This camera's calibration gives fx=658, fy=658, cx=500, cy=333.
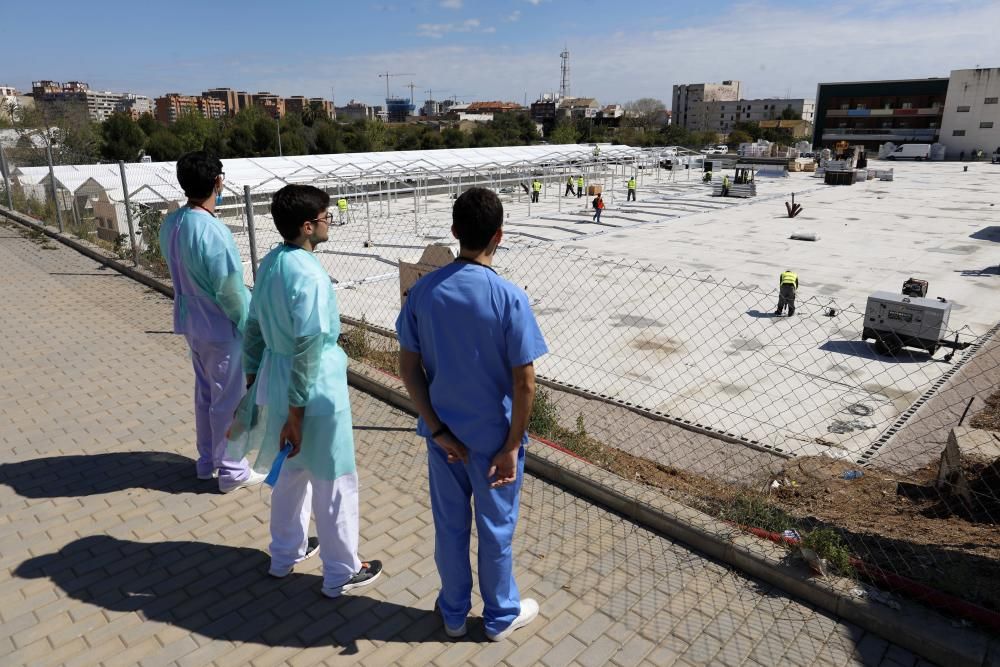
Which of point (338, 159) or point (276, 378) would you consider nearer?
point (276, 378)

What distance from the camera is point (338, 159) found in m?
29.6

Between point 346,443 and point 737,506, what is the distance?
7.42ft

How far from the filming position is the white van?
5959 cm

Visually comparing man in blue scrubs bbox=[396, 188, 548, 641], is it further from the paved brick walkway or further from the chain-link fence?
the chain-link fence

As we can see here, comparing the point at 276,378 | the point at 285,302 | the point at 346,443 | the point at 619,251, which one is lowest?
the point at 619,251

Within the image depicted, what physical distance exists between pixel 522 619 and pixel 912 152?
70.7 m

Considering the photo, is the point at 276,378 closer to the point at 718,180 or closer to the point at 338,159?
the point at 338,159

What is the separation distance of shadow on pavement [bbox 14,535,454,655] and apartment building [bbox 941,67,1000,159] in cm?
7667

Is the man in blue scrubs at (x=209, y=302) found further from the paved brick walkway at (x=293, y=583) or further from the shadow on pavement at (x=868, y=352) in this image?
the shadow on pavement at (x=868, y=352)

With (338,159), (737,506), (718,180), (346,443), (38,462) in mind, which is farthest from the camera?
(718,180)

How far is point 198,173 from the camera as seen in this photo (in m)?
3.65

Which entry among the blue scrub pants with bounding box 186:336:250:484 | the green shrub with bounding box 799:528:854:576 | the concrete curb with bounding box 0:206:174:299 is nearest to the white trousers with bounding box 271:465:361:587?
the blue scrub pants with bounding box 186:336:250:484

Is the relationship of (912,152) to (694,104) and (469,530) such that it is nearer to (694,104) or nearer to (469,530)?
(469,530)

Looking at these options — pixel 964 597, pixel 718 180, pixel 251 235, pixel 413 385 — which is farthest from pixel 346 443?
pixel 718 180
